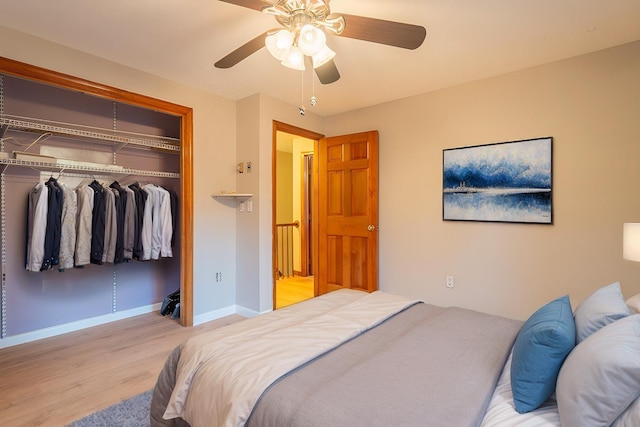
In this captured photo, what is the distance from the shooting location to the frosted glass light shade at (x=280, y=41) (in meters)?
1.72

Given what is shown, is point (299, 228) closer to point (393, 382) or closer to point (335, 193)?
point (335, 193)

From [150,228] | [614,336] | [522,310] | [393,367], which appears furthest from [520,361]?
[150,228]

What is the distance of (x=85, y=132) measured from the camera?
2.87 meters

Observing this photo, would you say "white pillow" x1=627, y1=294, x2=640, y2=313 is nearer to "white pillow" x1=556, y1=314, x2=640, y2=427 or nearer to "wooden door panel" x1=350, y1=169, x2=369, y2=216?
"white pillow" x1=556, y1=314, x2=640, y2=427

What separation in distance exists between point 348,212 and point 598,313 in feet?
9.33

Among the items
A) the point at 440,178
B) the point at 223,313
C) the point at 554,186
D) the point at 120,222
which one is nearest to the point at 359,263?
the point at 440,178

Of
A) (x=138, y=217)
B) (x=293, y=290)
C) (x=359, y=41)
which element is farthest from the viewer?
(x=293, y=290)

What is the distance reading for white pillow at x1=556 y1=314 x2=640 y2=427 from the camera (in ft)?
2.77

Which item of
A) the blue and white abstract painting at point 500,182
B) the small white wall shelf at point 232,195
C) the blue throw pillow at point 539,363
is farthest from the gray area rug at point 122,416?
the blue and white abstract painting at point 500,182

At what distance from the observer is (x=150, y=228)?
10.7 feet

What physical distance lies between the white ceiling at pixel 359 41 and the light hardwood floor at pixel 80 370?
2475 mm

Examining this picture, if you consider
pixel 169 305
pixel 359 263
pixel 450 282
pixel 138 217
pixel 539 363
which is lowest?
pixel 169 305

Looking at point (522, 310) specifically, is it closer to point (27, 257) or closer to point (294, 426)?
point (294, 426)

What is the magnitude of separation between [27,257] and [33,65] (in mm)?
1574
